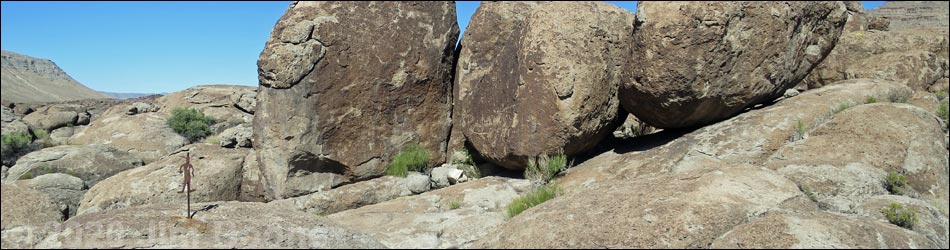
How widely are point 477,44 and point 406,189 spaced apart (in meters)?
2.85

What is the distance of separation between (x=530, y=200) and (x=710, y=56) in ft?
11.7

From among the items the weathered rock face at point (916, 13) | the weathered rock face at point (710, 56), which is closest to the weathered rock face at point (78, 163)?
the weathered rock face at point (710, 56)

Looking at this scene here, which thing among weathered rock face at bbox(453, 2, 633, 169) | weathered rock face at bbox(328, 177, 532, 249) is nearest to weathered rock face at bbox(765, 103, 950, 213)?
weathered rock face at bbox(453, 2, 633, 169)

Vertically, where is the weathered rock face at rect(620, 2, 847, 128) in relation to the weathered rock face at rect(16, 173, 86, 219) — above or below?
above

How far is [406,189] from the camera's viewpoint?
9.91 m

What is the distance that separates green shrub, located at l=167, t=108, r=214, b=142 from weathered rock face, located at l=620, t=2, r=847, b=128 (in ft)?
40.1

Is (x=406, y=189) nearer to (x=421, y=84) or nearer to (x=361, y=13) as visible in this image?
(x=421, y=84)

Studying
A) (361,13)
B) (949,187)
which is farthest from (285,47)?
(949,187)

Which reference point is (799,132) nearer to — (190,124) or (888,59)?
(888,59)

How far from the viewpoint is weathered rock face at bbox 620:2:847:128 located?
27.6 feet

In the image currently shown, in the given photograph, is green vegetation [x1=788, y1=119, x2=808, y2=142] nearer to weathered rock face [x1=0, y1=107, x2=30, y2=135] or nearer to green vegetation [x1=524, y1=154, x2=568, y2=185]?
green vegetation [x1=524, y1=154, x2=568, y2=185]

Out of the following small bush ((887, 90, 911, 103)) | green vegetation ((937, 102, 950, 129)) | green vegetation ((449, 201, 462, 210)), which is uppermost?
small bush ((887, 90, 911, 103))

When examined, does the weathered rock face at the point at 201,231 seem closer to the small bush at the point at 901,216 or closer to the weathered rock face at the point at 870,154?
the small bush at the point at 901,216

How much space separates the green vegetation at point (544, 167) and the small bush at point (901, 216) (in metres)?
4.38
